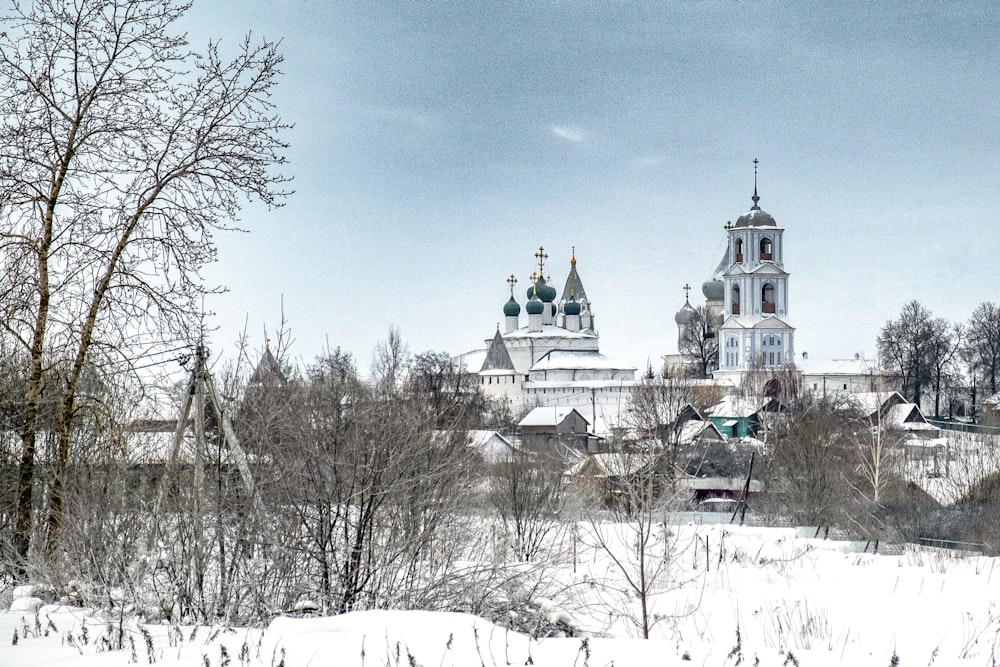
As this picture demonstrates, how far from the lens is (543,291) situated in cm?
10231

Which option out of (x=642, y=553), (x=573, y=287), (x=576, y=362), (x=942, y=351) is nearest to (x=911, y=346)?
(x=942, y=351)

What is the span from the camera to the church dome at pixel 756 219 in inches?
3543

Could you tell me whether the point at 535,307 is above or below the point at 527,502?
above

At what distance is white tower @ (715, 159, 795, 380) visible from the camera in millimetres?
86375

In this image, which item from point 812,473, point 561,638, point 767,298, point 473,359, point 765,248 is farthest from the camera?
point 473,359

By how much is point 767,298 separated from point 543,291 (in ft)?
73.4

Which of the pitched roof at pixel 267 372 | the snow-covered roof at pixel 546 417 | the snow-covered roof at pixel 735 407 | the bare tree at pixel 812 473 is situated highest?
the snow-covered roof at pixel 735 407

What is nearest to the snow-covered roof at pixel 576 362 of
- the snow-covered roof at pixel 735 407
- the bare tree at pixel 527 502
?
the snow-covered roof at pixel 735 407

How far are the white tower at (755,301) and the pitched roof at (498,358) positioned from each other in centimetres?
1860

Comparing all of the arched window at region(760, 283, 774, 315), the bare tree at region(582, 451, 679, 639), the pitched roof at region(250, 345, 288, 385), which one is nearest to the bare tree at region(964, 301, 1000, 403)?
the arched window at region(760, 283, 774, 315)

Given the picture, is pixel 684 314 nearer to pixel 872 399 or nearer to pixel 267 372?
pixel 872 399

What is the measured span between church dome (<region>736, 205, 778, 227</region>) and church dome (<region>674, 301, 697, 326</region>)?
15506 mm

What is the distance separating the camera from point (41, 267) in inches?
354

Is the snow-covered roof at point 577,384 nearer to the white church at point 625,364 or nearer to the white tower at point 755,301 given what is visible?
the white church at point 625,364
